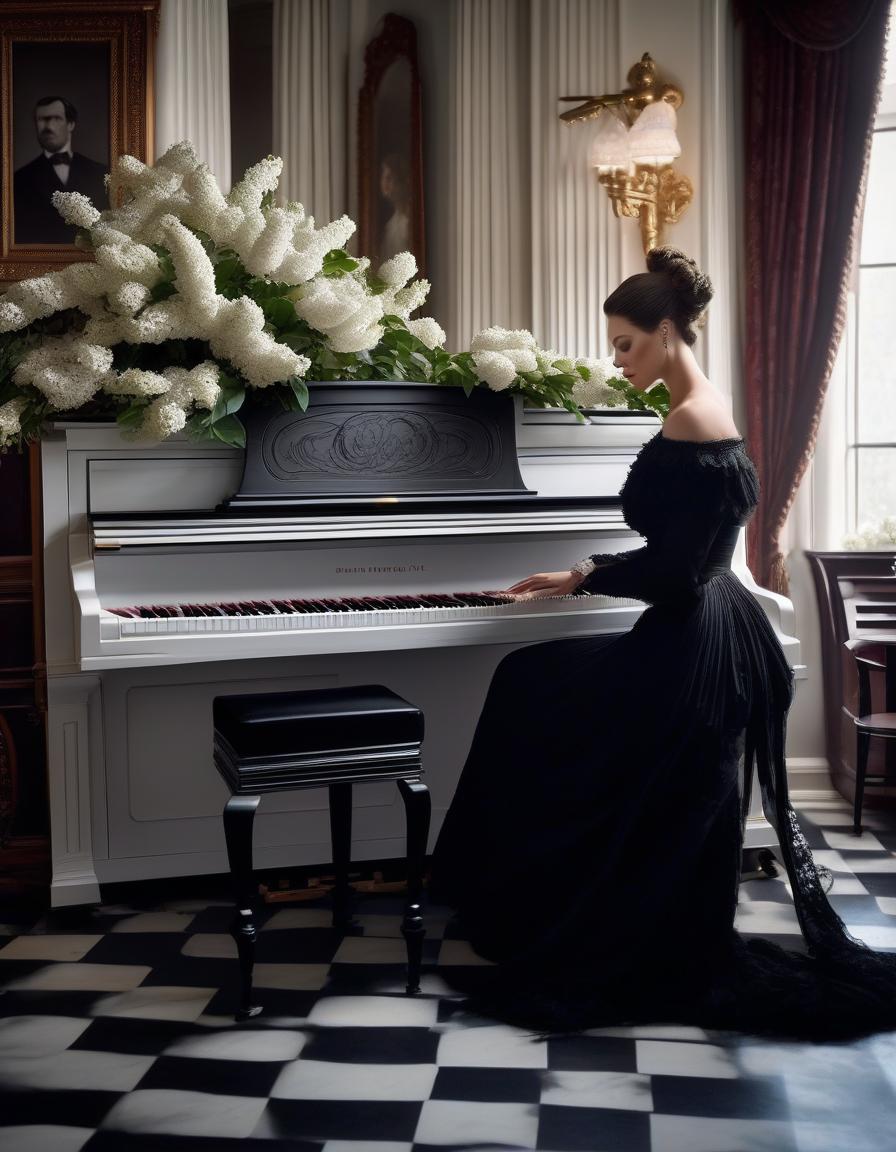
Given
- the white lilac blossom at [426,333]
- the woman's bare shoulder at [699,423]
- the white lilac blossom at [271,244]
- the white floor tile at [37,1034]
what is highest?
the white lilac blossom at [271,244]

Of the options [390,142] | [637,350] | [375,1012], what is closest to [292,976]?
[375,1012]

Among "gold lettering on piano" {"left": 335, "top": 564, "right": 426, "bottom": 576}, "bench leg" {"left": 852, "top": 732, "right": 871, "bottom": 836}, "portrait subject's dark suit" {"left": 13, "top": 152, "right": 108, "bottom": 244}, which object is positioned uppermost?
"portrait subject's dark suit" {"left": 13, "top": 152, "right": 108, "bottom": 244}

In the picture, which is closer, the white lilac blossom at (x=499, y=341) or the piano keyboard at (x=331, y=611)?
the piano keyboard at (x=331, y=611)

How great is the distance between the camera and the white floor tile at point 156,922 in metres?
3.01

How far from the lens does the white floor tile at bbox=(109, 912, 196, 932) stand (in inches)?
119

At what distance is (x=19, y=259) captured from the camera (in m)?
4.28

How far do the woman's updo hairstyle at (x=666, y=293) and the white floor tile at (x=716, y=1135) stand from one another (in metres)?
1.68

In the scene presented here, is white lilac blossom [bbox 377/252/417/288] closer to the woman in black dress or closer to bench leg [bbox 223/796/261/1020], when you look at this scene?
the woman in black dress

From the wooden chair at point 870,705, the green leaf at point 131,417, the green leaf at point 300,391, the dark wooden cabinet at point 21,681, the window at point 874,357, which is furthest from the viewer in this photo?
the window at point 874,357

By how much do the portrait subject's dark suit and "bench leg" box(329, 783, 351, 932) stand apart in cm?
251

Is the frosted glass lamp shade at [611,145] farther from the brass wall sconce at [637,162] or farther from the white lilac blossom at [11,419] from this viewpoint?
the white lilac blossom at [11,419]

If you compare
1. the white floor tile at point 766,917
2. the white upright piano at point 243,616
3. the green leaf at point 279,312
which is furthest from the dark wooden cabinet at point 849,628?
the green leaf at point 279,312

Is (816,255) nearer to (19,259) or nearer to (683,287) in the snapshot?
(683,287)

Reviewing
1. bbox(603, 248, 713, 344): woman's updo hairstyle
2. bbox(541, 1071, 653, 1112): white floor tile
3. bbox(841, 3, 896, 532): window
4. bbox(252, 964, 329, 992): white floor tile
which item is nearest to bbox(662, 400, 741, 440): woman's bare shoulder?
bbox(603, 248, 713, 344): woman's updo hairstyle
